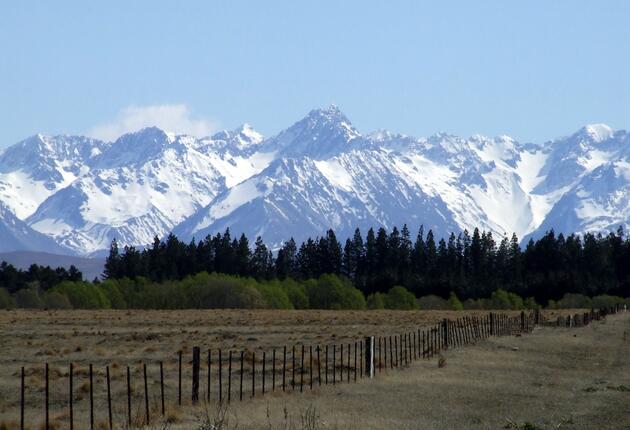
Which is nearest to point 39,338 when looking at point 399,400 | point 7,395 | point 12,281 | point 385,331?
point 385,331

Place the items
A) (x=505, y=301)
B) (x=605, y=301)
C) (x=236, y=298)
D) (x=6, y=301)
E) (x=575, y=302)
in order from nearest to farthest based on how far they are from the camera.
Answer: (x=236, y=298), (x=6, y=301), (x=505, y=301), (x=605, y=301), (x=575, y=302)

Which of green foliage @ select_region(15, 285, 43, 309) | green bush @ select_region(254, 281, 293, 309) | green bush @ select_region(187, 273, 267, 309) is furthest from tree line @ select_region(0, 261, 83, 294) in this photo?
green bush @ select_region(254, 281, 293, 309)

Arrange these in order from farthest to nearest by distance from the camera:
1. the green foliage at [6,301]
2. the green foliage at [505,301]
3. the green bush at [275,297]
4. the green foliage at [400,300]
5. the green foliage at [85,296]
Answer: the green foliage at [505,301]
the green foliage at [400,300]
the green foliage at [6,301]
the green foliage at [85,296]
the green bush at [275,297]

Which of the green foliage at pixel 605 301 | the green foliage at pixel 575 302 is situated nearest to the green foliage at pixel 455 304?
the green foliage at pixel 575 302

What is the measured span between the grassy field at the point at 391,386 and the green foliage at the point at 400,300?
85784 mm

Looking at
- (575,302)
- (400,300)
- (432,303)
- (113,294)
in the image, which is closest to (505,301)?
(432,303)

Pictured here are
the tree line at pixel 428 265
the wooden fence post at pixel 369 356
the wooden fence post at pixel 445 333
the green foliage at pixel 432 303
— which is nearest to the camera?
the wooden fence post at pixel 369 356

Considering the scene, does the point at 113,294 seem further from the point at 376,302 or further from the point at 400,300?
the point at 400,300

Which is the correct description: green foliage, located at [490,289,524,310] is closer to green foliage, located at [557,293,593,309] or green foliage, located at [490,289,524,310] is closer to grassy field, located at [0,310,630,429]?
green foliage, located at [557,293,593,309]

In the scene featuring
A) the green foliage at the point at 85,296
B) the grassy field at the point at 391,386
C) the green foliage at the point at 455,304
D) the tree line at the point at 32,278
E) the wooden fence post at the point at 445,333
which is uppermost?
the tree line at the point at 32,278

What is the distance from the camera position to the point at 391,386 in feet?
107

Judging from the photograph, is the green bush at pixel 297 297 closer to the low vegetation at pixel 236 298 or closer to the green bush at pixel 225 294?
the low vegetation at pixel 236 298

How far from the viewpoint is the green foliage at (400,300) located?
149250 millimetres

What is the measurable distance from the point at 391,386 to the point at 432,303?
412ft
